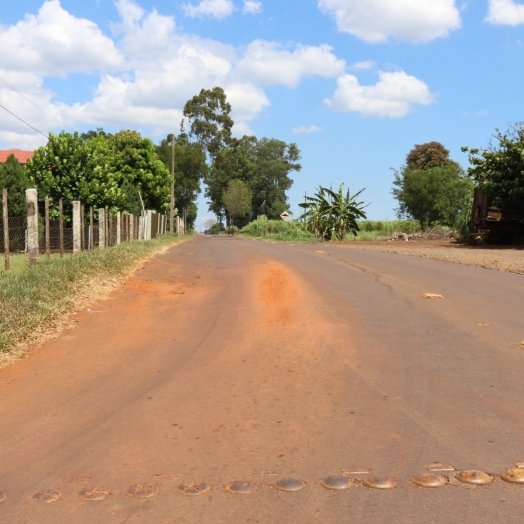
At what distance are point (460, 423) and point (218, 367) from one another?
8.05 ft

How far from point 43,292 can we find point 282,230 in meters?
45.2

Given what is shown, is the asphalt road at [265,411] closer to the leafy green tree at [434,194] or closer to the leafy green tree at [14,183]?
the leafy green tree at [14,183]

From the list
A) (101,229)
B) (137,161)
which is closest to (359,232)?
(137,161)

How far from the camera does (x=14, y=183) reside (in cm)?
2550

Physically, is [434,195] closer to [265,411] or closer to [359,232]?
[359,232]

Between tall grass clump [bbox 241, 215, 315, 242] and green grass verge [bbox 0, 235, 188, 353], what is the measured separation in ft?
102

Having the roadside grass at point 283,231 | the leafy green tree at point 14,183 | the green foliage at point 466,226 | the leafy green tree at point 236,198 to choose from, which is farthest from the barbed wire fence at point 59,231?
the leafy green tree at point 236,198

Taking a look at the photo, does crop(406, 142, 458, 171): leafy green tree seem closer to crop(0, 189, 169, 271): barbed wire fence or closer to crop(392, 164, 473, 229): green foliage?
crop(392, 164, 473, 229): green foliage

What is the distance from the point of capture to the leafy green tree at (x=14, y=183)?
82.1ft

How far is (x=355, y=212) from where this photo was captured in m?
42.5

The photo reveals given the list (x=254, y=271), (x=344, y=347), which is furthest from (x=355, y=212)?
(x=344, y=347)

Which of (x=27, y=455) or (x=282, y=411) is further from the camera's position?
(x=282, y=411)

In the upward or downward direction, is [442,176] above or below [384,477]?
above

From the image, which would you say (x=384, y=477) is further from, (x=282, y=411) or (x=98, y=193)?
(x=98, y=193)
